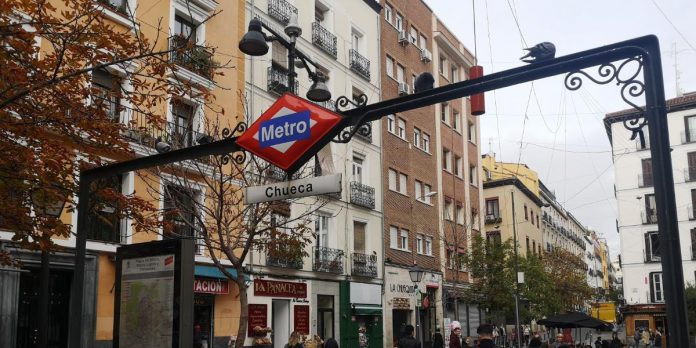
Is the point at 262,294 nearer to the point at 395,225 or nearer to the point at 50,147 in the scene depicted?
the point at 395,225

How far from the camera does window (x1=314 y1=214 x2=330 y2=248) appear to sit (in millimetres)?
29250

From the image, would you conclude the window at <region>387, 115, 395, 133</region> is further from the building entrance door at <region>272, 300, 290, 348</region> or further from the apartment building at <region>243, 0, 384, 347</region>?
the building entrance door at <region>272, 300, 290, 348</region>

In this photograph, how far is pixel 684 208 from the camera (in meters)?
57.5

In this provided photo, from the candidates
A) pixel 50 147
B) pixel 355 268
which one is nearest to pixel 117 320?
pixel 50 147

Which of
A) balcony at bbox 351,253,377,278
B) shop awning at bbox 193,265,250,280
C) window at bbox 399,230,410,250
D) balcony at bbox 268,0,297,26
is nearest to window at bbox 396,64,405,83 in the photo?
window at bbox 399,230,410,250

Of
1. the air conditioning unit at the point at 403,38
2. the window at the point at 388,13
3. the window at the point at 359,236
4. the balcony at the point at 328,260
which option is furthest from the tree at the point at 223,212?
the air conditioning unit at the point at 403,38

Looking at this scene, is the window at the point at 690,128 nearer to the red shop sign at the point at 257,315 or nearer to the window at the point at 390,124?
the window at the point at 390,124

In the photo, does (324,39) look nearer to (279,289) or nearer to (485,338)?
(279,289)

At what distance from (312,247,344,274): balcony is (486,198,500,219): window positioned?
3154 centimetres

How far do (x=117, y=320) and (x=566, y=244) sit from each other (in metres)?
86.9

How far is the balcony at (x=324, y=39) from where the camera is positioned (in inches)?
1192

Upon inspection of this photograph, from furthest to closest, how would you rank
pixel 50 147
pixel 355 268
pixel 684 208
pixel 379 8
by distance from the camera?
pixel 684 208 < pixel 379 8 < pixel 355 268 < pixel 50 147

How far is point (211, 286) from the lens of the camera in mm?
22422

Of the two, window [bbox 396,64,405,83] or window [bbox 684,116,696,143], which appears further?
window [bbox 684,116,696,143]
